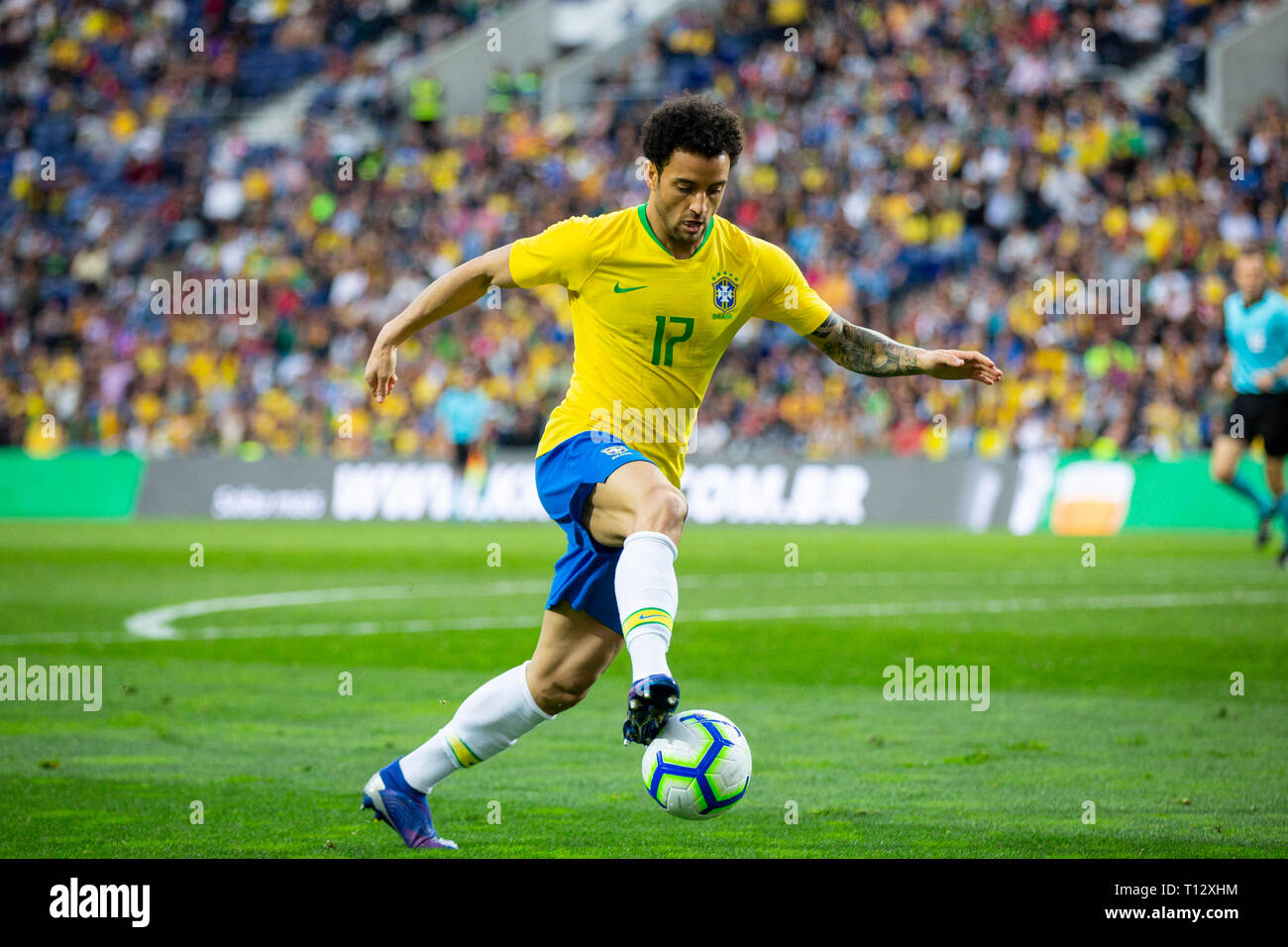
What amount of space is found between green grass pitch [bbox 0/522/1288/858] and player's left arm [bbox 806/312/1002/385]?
1556 millimetres

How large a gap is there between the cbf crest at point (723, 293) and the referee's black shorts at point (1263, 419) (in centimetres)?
1062

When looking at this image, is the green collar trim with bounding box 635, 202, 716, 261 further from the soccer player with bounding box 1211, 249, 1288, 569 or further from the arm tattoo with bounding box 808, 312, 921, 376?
the soccer player with bounding box 1211, 249, 1288, 569

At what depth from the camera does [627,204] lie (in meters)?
29.2

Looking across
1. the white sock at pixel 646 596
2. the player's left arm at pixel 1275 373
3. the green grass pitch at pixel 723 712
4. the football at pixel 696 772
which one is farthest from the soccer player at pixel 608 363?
the player's left arm at pixel 1275 373

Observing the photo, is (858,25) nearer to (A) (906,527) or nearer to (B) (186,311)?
(A) (906,527)

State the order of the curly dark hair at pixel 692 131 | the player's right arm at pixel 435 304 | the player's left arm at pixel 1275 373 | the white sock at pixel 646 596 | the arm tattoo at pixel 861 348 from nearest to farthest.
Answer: the white sock at pixel 646 596 → the curly dark hair at pixel 692 131 → the player's right arm at pixel 435 304 → the arm tattoo at pixel 861 348 → the player's left arm at pixel 1275 373

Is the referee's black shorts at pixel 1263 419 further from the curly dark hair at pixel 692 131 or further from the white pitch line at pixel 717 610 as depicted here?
the curly dark hair at pixel 692 131

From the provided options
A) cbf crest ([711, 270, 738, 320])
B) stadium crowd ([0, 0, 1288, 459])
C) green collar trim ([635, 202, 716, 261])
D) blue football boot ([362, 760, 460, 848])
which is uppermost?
stadium crowd ([0, 0, 1288, 459])

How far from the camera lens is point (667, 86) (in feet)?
105

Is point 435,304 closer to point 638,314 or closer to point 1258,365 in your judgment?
point 638,314

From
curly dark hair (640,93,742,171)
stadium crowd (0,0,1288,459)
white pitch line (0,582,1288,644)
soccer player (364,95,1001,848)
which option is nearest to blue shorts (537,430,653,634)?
soccer player (364,95,1001,848)

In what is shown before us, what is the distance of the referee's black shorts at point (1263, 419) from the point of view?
1484 centimetres

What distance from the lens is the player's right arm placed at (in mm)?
5414

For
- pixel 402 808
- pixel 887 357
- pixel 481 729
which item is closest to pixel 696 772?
pixel 481 729
